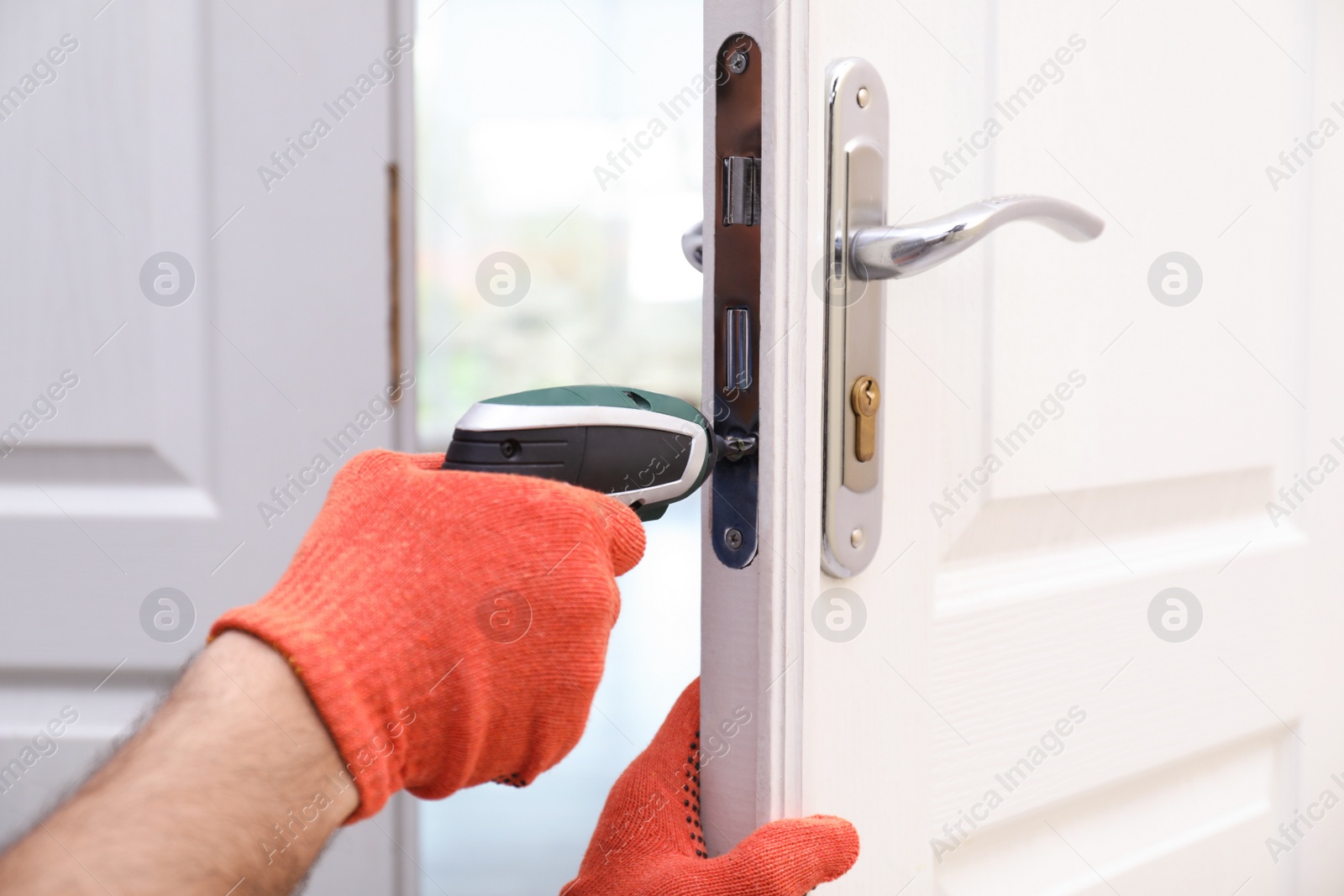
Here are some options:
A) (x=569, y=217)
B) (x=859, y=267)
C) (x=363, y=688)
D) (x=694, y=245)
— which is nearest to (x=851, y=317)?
(x=859, y=267)

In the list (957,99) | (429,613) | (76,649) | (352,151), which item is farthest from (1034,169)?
(76,649)

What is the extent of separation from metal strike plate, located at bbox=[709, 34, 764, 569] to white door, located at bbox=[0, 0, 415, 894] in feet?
1.80

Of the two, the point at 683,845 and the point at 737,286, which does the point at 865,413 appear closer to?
the point at 737,286

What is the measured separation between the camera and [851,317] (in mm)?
409

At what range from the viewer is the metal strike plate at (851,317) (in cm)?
40

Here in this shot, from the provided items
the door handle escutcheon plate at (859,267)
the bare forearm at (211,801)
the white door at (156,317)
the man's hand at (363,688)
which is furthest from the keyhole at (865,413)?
the white door at (156,317)

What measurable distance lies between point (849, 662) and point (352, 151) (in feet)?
2.26

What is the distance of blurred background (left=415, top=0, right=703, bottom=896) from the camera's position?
2.90 m

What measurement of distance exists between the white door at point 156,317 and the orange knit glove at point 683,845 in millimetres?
512

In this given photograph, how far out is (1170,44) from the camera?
57 centimetres

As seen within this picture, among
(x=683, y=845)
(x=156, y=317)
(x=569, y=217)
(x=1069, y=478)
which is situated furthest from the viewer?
(x=569, y=217)

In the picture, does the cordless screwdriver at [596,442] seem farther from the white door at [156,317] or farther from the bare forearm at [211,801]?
the white door at [156,317]

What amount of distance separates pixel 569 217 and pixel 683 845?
8.93 ft

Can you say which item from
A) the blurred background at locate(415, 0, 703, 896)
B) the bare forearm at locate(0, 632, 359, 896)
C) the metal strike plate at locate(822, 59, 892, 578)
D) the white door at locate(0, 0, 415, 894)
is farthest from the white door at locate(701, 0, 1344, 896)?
the blurred background at locate(415, 0, 703, 896)
